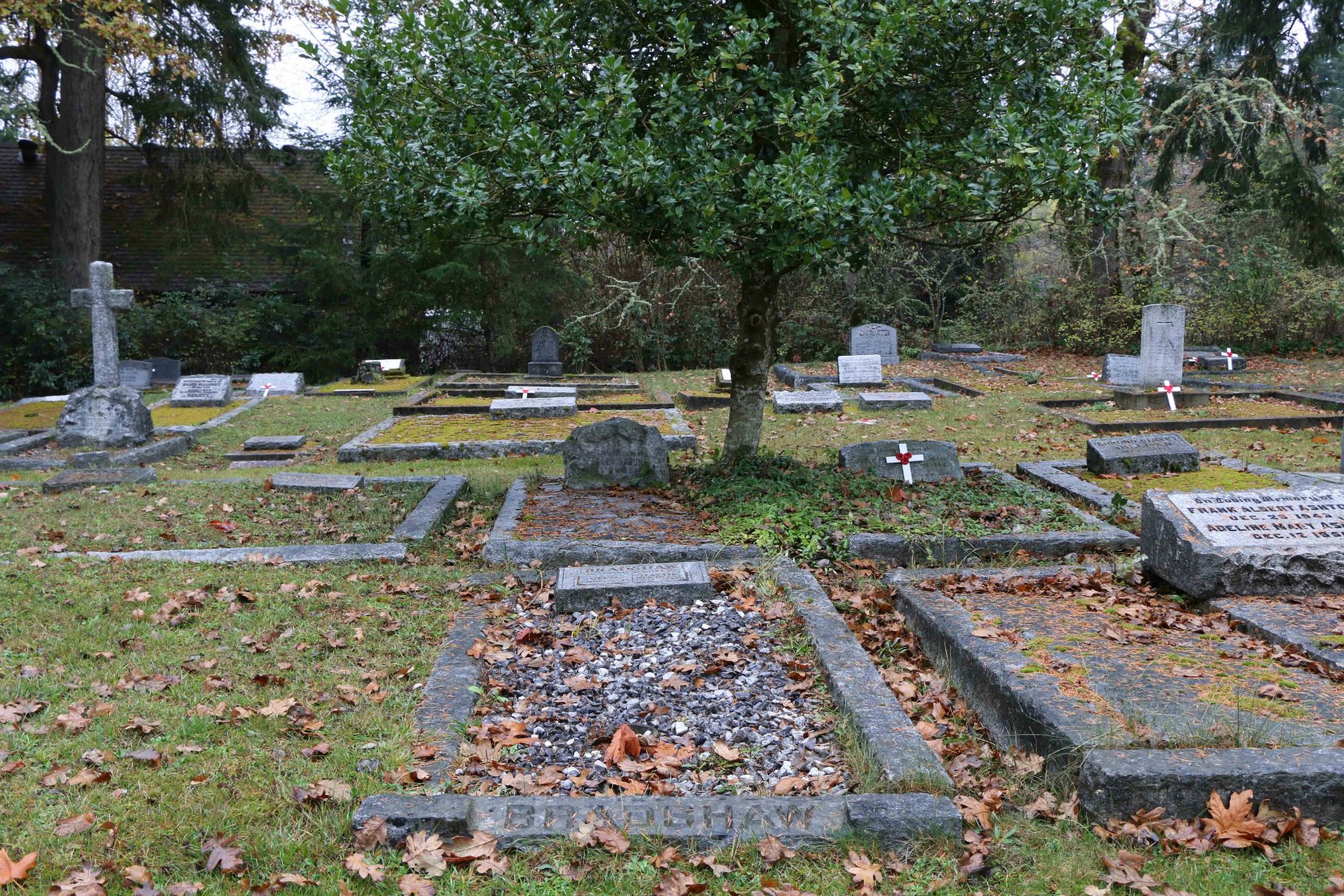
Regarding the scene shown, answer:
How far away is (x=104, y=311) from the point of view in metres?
12.1

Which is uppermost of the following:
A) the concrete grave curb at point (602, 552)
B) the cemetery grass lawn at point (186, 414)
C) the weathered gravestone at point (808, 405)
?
the weathered gravestone at point (808, 405)

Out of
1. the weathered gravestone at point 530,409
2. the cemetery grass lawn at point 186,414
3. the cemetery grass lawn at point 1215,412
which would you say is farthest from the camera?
the cemetery grass lawn at point 186,414

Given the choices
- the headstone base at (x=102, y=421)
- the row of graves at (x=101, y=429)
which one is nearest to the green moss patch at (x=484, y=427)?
the row of graves at (x=101, y=429)

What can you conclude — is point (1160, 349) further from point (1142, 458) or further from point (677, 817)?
point (677, 817)

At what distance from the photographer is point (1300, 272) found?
2114 cm

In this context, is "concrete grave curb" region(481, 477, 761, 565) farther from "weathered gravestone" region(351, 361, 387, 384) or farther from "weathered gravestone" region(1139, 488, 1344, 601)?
"weathered gravestone" region(351, 361, 387, 384)

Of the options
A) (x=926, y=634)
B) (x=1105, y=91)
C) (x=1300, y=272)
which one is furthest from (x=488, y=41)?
(x=1300, y=272)

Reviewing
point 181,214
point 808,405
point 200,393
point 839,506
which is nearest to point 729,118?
point 839,506

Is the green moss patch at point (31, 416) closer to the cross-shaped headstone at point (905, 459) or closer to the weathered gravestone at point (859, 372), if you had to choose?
the cross-shaped headstone at point (905, 459)

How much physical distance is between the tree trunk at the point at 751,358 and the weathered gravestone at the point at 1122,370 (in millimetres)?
9027

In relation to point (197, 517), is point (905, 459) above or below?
above

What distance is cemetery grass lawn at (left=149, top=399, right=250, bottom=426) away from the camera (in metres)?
14.4

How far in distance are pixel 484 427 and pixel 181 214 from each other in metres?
13.7

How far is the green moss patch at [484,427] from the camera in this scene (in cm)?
1191
